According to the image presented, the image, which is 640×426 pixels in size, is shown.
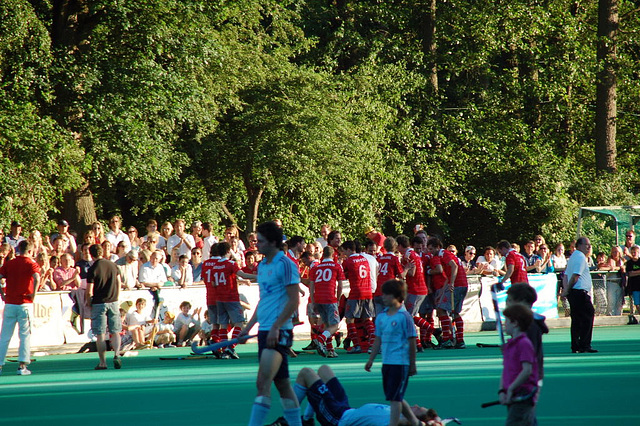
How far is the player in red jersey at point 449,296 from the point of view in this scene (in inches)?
728

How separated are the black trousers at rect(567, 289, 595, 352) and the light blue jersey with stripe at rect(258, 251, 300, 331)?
380 inches

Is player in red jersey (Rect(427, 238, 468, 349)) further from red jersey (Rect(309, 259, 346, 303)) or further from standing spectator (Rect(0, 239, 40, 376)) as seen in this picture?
standing spectator (Rect(0, 239, 40, 376))

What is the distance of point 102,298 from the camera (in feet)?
51.8

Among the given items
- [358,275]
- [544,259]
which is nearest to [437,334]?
[358,275]

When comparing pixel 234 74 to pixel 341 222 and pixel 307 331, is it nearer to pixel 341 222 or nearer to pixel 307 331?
pixel 341 222

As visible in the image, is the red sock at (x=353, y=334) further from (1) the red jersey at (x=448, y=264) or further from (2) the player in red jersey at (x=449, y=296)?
(1) the red jersey at (x=448, y=264)

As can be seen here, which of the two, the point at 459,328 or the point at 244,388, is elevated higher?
the point at 459,328

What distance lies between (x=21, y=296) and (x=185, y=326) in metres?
6.02

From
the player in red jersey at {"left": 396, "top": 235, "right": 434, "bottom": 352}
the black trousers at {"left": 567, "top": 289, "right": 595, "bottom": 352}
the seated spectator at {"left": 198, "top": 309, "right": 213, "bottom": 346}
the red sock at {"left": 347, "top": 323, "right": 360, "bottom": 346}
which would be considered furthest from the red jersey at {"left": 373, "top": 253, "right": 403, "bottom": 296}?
the seated spectator at {"left": 198, "top": 309, "right": 213, "bottom": 346}

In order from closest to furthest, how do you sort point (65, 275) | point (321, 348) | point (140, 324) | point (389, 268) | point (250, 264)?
1. point (321, 348)
2. point (389, 268)
3. point (65, 275)
4. point (140, 324)
5. point (250, 264)

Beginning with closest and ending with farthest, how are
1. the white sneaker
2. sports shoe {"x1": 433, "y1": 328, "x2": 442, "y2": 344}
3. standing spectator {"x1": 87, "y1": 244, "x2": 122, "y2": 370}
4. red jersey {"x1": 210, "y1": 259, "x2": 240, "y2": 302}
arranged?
the white sneaker → standing spectator {"x1": 87, "y1": 244, "x2": 122, "y2": 370} → red jersey {"x1": 210, "y1": 259, "x2": 240, "y2": 302} → sports shoe {"x1": 433, "y1": 328, "x2": 442, "y2": 344}

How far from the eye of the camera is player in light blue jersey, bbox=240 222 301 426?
8.27 metres

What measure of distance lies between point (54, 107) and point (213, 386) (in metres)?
15.3

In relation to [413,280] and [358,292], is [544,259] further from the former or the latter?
[358,292]
